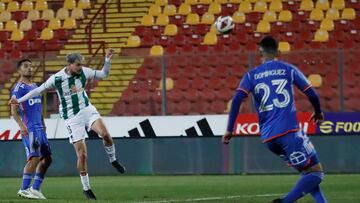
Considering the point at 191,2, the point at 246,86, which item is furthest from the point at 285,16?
the point at 246,86

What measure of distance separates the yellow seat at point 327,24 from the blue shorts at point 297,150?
56.9ft

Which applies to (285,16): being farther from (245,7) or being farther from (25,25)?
(25,25)

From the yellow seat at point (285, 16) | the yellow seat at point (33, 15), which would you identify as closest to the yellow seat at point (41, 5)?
the yellow seat at point (33, 15)

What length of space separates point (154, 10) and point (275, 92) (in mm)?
20376

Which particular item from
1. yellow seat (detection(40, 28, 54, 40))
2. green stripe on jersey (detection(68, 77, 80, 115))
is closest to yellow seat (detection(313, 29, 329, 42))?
yellow seat (detection(40, 28, 54, 40))

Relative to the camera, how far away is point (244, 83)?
1117 centimetres

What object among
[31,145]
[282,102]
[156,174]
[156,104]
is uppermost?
[282,102]

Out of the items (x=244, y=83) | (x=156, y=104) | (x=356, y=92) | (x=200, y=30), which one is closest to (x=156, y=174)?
(x=156, y=104)

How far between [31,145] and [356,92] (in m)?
9.05

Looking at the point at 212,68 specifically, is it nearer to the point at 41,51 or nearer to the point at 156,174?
the point at 156,174

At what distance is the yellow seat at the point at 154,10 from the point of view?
102ft

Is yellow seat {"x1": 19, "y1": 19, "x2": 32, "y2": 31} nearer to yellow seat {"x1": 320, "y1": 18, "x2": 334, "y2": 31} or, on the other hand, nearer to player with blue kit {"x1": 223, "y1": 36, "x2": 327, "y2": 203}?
yellow seat {"x1": 320, "y1": 18, "x2": 334, "y2": 31}

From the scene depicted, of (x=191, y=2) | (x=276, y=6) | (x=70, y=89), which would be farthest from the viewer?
(x=191, y=2)

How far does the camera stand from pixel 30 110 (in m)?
16.4
